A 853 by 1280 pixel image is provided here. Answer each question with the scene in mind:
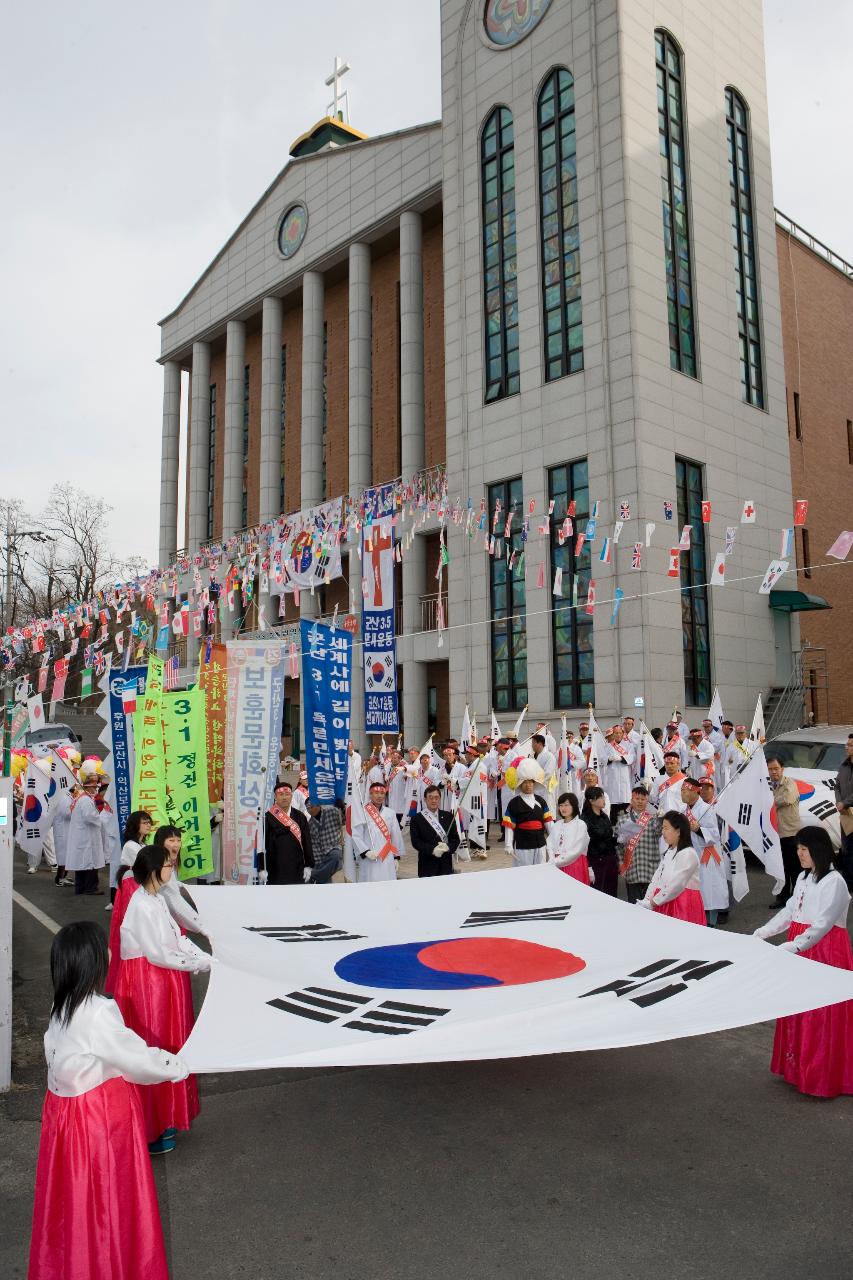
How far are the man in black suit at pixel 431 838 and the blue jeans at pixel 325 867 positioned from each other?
98 cm

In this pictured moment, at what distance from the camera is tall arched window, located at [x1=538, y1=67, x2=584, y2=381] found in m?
26.0

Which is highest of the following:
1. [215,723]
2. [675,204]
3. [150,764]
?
[675,204]

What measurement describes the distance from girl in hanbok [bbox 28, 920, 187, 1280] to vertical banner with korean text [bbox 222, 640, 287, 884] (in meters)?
6.41

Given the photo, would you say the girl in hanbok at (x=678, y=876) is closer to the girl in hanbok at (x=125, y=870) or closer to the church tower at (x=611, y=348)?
the girl in hanbok at (x=125, y=870)

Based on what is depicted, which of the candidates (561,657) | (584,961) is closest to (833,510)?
(561,657)

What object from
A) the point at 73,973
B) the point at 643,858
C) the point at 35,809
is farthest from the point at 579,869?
the point at 35,809

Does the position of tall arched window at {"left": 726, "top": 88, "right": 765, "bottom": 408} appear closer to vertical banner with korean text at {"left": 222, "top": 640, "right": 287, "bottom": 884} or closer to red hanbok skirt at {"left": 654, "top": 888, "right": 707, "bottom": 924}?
vertical banner with korean text at {"left": 222, "top": 640, "right": 287, "bottom": 884}

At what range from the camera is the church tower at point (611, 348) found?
24.5 m

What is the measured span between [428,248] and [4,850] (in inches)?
1253

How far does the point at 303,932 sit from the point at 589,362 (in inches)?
848

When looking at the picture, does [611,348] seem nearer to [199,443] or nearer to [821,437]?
[821,437]

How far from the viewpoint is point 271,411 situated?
3856 centimetres

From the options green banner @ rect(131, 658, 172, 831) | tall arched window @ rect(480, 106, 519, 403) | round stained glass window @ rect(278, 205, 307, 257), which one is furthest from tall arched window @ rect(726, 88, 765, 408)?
green banner @ rect(131, 658, 172, 831)

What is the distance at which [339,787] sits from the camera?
36.2ft
